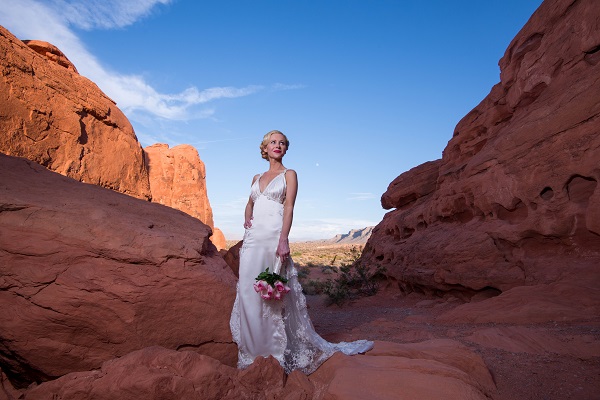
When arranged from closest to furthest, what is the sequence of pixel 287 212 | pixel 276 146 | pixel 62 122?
pixel 287 212
pixel 276 146
pixel 62 122

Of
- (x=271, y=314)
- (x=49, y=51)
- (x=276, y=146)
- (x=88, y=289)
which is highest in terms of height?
(x=49, y=51)

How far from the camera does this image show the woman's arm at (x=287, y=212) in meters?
3.73

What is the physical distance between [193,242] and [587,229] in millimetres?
6026

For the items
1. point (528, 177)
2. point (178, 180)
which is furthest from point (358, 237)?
point (528, 177)

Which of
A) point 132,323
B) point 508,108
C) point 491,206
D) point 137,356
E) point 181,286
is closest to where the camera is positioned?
point 137,356

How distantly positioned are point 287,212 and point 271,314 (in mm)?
1067

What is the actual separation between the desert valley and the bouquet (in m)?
0.45

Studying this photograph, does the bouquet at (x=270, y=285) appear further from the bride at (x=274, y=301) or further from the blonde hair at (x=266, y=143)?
the blonde hair at (x=266, y=143)

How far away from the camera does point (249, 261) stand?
147 inches

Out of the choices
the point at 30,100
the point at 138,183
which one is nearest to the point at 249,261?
the point at 30,100

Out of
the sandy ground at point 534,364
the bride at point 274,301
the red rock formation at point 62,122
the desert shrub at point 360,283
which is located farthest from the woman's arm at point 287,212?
the red rock formation at point 62,122

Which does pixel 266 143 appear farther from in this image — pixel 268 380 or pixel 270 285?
pixel 268 380

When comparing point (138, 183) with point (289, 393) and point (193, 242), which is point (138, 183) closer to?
point (193, 242)

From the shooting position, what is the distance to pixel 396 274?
1112cm
